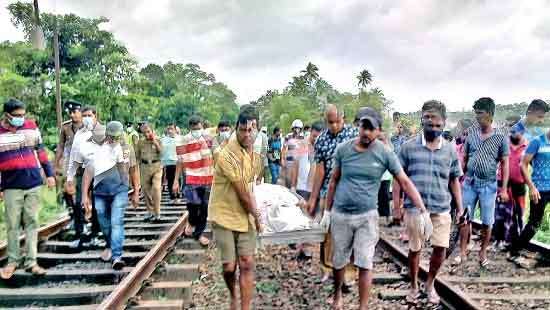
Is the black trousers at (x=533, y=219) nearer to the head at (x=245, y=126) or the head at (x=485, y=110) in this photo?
the head at (x=485, y=110)

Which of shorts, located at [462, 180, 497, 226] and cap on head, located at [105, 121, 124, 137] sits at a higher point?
cap on head, located at [105, 121, 124, 137]

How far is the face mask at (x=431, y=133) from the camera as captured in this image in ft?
14.7

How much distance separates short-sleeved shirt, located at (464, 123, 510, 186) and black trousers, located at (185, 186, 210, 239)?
342cm

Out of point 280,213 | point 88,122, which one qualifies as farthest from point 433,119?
point 88,122

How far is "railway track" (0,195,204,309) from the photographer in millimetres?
4734

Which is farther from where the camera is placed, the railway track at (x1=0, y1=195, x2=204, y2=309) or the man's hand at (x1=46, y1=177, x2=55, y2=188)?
the man's hand at (x1=46, y1=177, x2=55, y2=188)

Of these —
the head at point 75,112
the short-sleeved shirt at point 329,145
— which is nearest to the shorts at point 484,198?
the short-sleeved shirt at point 329,145

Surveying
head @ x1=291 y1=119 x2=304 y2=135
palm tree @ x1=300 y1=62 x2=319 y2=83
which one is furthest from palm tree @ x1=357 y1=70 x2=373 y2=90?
head @ x1=291 y1=119 x2=304 y2=135

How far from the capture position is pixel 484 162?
5.51 metres

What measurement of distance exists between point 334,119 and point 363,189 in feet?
3.46

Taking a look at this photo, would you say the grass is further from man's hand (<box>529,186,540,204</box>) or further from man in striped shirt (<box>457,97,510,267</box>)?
man's hand (<box>529,186,540,204</box>)

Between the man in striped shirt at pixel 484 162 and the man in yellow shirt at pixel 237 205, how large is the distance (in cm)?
273

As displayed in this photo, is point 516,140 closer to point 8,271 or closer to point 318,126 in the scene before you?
point 318,126

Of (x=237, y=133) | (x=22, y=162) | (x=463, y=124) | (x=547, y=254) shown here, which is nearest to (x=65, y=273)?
(x=22, y=162)
